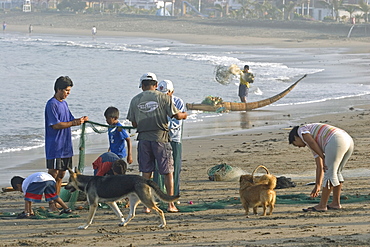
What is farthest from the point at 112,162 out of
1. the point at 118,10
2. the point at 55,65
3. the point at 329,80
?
the point at 118,10

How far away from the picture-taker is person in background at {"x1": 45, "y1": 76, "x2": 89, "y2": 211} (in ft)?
26.3

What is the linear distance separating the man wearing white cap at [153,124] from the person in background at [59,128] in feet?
2.35

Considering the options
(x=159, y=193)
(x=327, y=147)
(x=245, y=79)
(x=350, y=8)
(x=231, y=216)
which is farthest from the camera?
(x=350, y=8)

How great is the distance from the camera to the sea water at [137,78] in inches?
736

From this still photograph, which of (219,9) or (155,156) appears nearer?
(155,156)

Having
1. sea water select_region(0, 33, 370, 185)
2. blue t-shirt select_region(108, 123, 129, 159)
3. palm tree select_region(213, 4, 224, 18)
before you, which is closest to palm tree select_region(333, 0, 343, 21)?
palm tree select_region(213, 4, 224, 18)

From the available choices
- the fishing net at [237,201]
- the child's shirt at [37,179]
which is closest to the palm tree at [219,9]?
the fishing net at [237,201]

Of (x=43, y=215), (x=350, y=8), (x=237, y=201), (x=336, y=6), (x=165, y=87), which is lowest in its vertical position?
(x=43, y=215)

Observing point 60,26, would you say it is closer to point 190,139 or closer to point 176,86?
point 176,86

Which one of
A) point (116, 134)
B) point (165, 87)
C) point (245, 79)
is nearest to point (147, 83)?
point (165, 87)

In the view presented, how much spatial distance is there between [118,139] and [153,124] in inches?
35.1

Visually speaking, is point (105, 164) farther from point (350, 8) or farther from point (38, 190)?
point (350, 8)

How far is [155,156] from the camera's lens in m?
8.01

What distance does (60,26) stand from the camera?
9419 centimetres
